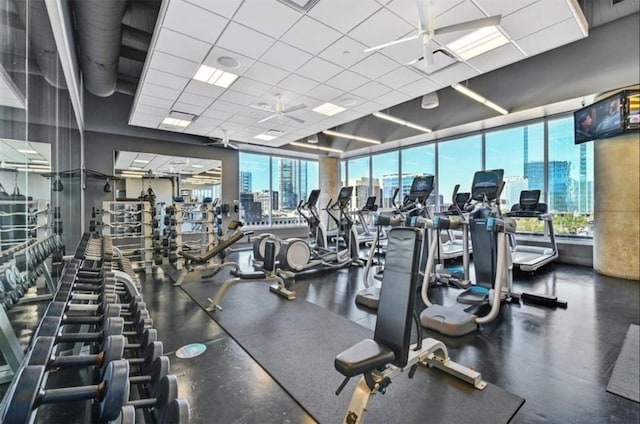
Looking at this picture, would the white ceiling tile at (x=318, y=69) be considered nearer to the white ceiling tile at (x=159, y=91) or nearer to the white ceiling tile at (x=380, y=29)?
the white ceiling tile at (x=380, y=29)

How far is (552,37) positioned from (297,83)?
11.1ft

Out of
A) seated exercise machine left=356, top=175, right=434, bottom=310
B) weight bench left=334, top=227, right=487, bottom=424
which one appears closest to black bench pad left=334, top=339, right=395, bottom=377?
weight bench left=334, top=227, right=487, bottom=424

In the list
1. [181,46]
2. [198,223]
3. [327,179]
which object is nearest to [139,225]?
[198,223]

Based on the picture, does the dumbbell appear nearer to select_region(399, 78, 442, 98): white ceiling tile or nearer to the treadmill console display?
the treadmill console display

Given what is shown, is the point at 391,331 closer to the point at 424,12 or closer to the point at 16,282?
the point at 16,282

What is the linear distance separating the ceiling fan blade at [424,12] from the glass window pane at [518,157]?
200 inches

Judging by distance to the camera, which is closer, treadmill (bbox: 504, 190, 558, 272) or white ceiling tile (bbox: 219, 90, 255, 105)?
white ceiling tile (bbox: 219, 90, 255, 105)

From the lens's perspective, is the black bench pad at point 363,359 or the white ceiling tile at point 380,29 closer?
the black bench pad at point 363,359

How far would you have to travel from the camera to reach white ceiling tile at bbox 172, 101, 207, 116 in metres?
5.58

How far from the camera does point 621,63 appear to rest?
4.62m

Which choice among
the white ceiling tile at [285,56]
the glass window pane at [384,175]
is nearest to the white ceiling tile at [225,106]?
the white ceiling tile at [285,56]

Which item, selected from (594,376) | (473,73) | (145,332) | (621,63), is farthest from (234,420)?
(621,63)

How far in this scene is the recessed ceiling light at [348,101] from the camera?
5.36 meters

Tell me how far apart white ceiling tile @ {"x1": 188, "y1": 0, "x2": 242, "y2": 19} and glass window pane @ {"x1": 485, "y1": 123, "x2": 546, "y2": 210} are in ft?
21.1
